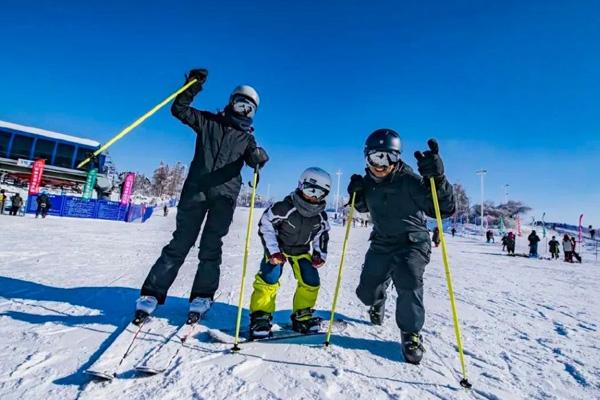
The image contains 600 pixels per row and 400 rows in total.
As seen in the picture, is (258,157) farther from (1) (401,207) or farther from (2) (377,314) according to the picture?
(2) (377,314)

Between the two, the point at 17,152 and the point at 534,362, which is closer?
the point at 534,362

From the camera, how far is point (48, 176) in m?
31.3

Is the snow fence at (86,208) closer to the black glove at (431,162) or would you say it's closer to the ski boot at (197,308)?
A: the ski boot at (197,308)

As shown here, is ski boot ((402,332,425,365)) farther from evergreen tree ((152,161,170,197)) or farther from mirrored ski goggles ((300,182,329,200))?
evergreen tree ((152,161,170,197))

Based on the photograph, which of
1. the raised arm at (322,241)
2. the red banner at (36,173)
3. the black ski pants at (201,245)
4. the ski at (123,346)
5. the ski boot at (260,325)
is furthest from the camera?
the red banner at (36,173)

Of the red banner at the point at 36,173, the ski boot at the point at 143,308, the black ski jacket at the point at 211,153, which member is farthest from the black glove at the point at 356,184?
the red banner at the point at 36,173

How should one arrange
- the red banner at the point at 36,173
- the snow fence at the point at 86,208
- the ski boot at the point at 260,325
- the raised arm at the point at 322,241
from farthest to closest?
the snow fence at the point at 86,208 → the red banner at the point at 36,173 → the raised arm at the point at 322,241 → the ski boot at the point at 260,325

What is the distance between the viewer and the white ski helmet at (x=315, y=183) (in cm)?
325

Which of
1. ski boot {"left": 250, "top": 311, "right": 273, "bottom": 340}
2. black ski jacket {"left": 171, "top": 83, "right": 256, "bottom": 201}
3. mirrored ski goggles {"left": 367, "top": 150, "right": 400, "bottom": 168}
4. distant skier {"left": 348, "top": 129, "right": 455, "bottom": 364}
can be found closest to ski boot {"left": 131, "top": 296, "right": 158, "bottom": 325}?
ski boot {"left": 250, "top": 311, "right": 273, "bottom": 340}

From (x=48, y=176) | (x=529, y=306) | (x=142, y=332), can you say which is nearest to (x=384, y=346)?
(x=142, y=332)

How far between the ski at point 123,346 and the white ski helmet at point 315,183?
1.84 m

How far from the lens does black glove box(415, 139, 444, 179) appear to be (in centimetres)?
260

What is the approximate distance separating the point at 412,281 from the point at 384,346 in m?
0.62

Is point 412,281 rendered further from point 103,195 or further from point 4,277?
point 103,195
